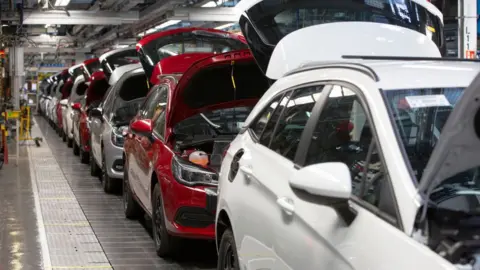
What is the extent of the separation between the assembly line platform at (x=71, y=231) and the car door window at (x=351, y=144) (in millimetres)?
3415

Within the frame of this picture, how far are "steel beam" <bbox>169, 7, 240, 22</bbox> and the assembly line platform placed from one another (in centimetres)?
691

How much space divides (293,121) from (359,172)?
0.79 metres

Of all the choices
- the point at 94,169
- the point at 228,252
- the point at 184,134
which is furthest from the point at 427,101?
the point at 94,169

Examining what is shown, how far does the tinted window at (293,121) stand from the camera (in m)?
3.77

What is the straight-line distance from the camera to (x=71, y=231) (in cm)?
839

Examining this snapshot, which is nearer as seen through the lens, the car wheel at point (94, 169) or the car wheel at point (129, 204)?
the car wheel at point (129, 204)

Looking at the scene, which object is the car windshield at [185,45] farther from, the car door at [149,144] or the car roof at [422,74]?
the car roof at [422,74]

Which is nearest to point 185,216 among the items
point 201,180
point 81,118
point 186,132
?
point 201,180

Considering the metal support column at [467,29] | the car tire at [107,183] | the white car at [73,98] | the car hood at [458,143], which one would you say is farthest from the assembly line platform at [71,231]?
the white car at [73,98]

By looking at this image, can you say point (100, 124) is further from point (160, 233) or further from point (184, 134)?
point (160, 233)

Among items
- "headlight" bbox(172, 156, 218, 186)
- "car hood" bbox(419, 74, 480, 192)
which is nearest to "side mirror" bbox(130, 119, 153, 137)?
"headlight" bbox(172, 156, 218, 186)

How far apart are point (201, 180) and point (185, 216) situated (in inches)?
14.4

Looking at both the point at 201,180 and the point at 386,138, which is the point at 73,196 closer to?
the point at 201,180

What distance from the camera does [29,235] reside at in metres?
8.20
